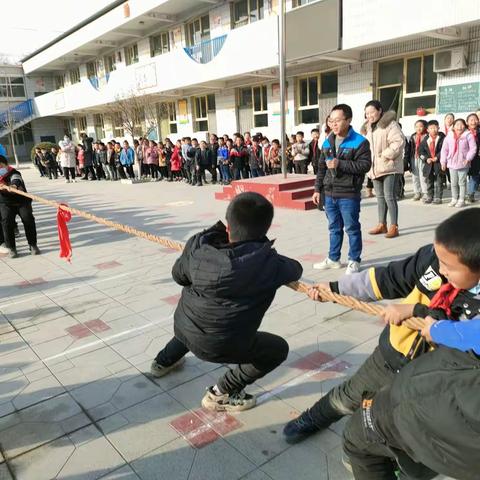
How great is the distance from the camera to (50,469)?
230 centimetres

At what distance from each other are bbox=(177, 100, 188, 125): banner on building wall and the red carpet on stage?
11.9 metres

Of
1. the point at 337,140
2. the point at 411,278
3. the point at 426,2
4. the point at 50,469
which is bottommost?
the point at 50,469

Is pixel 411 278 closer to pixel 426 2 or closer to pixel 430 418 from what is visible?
pixel 430 418

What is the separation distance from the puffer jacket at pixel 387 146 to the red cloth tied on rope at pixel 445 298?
481 cm

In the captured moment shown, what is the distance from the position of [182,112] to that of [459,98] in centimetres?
1341

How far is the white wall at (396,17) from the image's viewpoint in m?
9.77

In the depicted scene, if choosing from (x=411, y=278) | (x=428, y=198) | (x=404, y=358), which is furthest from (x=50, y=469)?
(x=428, y=198)

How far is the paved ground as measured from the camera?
7.54ft

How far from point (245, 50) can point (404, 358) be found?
592 inches

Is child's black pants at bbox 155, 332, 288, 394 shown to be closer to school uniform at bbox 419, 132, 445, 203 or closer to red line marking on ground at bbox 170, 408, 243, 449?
red line marking on ground at bbox 170, 408, 243, 449

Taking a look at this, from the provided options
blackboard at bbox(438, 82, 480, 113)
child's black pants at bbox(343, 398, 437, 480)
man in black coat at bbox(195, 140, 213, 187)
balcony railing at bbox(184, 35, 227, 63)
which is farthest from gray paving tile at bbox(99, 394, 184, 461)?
balcony railing at bbox(184, 35, 227, 63)

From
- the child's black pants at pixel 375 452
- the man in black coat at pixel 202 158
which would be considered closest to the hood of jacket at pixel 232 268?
the child's black pants at pixel 375 452

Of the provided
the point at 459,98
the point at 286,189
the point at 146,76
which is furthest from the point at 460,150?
the point at 146,76

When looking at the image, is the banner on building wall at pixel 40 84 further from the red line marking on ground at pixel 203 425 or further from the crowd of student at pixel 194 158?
the red line marking on ground at pixel 203 425
